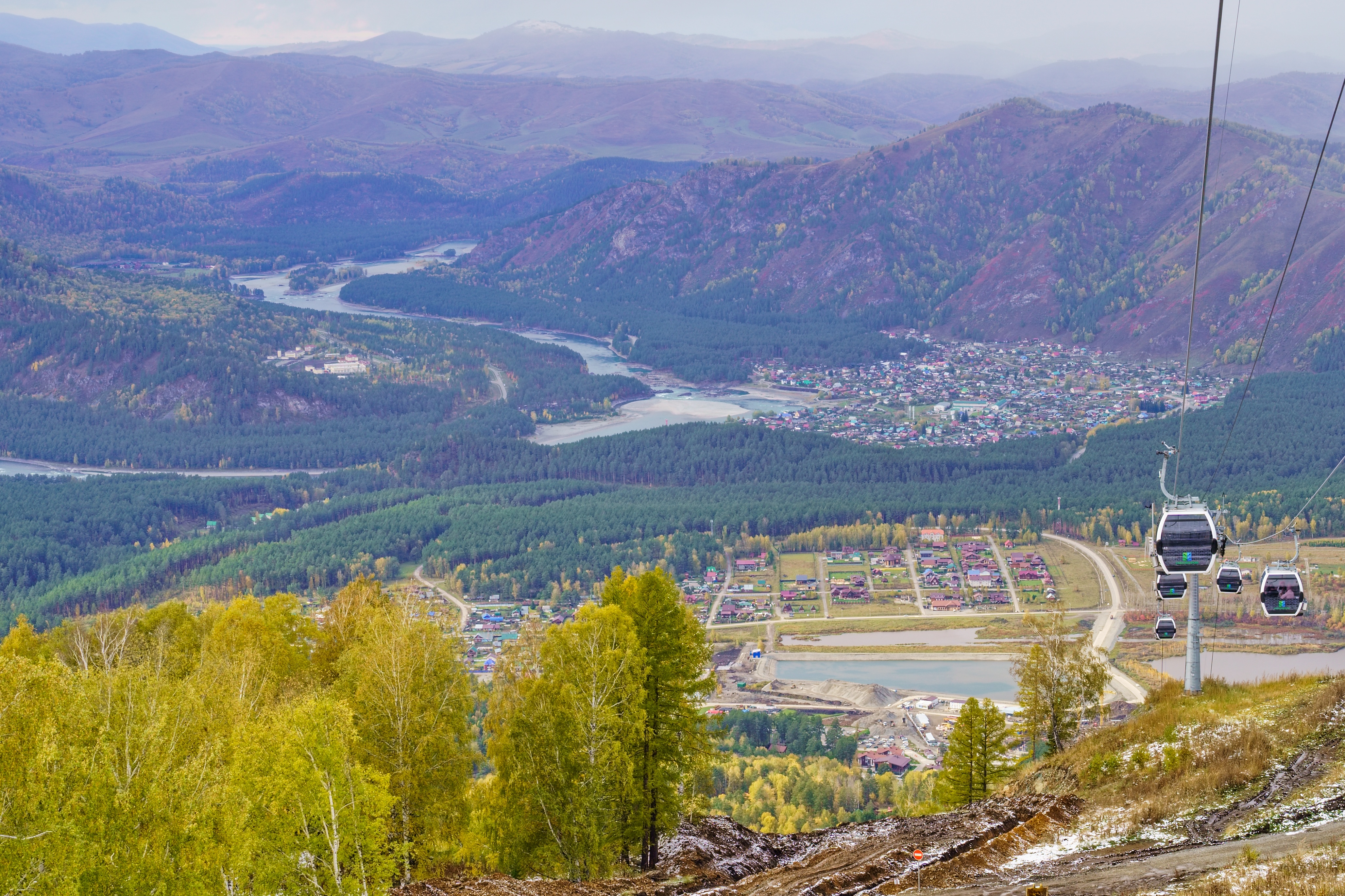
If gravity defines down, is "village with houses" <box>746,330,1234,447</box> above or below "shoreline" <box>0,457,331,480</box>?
above

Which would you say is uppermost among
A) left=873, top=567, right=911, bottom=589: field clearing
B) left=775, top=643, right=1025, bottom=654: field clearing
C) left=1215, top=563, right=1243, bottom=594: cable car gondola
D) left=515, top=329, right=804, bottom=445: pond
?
left=1215, top=563, right=1243, bottom=594: cable car gondola

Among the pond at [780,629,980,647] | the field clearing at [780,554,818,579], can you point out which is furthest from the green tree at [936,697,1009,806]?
the field clearing at [780,554,818,579]

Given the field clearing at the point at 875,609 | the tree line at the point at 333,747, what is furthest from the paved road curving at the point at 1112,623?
the tree line at the point at 333,747

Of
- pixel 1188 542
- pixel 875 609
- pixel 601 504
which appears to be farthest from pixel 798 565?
pixel 1188 542

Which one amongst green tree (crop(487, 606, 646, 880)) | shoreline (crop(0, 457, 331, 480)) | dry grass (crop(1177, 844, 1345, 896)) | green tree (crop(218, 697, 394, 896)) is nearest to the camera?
dry grass (crop(1177, 844, 1345, 896))

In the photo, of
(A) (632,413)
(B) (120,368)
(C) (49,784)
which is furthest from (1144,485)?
(B) (120,368)

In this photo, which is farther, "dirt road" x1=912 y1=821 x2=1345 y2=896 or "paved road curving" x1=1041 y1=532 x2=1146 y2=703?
"paved road curving" x1=1041 y1=532 x2=1146 y2=703

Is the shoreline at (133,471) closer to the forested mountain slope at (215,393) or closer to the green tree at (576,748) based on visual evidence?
the forested mountain slope at (215,393)

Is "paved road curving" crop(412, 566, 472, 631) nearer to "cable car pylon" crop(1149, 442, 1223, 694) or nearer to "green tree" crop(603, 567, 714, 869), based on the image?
"green tree" crop(603, 567, 714, 869)

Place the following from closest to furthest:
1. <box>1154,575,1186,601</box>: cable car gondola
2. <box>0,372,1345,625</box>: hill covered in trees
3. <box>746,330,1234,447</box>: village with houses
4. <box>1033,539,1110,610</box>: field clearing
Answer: <box>1154,575,1186,601</box>: cable car gondola
<box>1033,539,1110,610</box>: field clearing
<box>0,372,1345,625</box>: hill covered in trees
<box>746,330,1234,447</box>: village with houses

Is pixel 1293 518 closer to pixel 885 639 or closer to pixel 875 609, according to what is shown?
pixel 875 609
